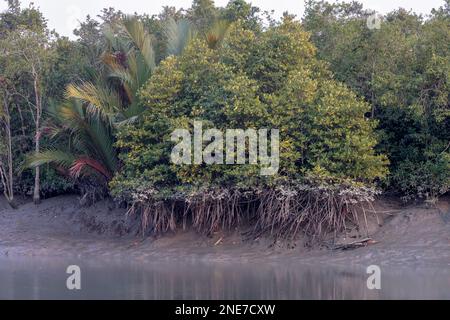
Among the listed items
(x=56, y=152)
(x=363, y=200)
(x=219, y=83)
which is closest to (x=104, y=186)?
(x=56, y=152)

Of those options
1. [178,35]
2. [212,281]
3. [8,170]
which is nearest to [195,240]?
[212,281]

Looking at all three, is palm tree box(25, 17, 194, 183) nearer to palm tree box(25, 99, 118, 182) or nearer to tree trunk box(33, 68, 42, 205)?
palm tree box(25, 99, 118, 182)

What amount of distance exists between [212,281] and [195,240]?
4900 millimetres

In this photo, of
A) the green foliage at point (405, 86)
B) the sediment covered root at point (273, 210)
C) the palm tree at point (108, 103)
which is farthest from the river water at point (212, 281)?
the palm tree at point (108, 103)

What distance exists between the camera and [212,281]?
1719 cm

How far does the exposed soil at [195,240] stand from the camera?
19938mm

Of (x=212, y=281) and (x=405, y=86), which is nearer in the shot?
(x=212, y=281)

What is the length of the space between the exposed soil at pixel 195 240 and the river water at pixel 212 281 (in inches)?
33.5

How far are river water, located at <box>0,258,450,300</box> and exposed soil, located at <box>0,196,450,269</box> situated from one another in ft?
2.79

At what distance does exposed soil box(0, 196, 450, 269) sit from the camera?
1994 cm

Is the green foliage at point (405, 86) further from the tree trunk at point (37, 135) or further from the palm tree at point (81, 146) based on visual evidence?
the tree trunk at point (37, 135)

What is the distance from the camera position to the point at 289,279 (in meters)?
17.4

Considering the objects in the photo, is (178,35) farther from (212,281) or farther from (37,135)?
(212,281)
